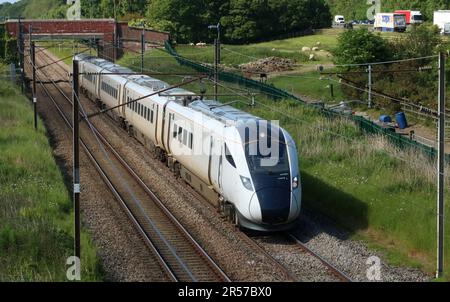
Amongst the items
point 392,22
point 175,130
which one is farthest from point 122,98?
point 392,22

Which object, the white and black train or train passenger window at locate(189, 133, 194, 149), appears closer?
the white and black train

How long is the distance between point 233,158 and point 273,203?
1708mm

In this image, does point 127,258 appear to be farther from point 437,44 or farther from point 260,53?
point 260,53

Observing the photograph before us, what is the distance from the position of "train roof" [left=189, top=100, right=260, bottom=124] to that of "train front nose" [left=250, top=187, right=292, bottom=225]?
2676mm

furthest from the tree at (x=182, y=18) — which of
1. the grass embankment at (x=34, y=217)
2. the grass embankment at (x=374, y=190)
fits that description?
the grass embankment at (x=374, y=190)

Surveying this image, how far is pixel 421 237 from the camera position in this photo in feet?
61.9

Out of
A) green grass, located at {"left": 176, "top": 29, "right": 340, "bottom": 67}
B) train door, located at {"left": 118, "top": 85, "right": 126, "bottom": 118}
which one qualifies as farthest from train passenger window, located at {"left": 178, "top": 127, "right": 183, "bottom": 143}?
green grass, located at {"left": 176, "top": 29, "right": 340, "bottom": 67}

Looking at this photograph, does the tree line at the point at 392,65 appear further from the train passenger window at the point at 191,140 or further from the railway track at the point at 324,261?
the railway track at the point at 324,261

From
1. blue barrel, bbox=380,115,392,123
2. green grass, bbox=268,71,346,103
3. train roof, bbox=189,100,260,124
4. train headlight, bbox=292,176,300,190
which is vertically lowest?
blue barrel, bbox=380,115,392,123

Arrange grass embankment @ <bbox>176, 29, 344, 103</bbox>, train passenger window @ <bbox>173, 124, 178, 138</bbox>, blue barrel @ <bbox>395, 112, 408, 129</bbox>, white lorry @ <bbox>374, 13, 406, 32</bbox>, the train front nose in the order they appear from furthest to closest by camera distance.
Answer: white lorry @ <bbox>374, 13, 406, 32</bbox> → grass embankment @ <bbox>176, 29, 344, 103</bbox> → blue barrel @ <bbox>395, 112, 408, 129</bbox> → train passenger window @ <bbox>173, 124, 178, 138</bbox> → the train front nose

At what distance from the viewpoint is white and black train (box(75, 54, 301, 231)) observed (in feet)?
61.3

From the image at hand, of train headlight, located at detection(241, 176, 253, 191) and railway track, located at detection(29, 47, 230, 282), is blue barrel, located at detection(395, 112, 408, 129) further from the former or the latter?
train headlight, located at detection(241, 176, 253, 191)

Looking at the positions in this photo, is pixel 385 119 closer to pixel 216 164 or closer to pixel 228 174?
pixel 216 164
